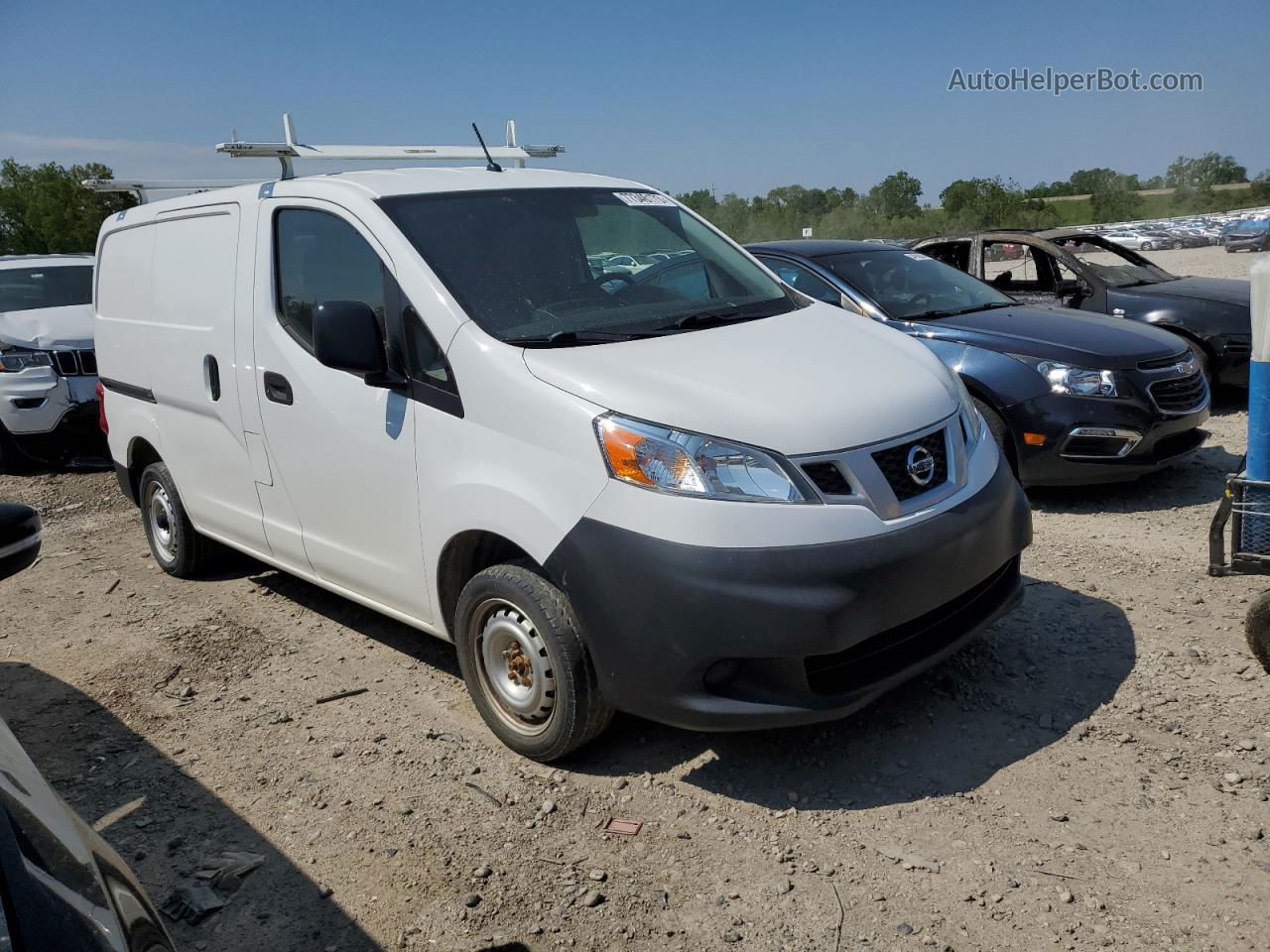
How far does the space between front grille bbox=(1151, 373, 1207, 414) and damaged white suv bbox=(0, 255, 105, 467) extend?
25.7 feet

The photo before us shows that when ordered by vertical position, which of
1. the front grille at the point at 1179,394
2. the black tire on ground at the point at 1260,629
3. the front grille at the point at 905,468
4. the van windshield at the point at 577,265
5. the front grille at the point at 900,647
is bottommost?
the black tire on ground at the point at 1260,629

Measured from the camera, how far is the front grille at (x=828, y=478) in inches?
120

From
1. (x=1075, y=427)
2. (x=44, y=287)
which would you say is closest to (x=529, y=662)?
(x=1075, y=427)

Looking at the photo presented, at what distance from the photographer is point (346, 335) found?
3.50m

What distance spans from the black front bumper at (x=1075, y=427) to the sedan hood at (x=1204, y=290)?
2714mm

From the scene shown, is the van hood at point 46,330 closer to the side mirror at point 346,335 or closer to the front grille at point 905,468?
the side mirror at point 346,335

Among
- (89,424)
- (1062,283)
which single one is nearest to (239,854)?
(89,424)

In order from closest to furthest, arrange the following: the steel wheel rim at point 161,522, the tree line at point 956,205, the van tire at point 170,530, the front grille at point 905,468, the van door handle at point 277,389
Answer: the front grille at point 905,468 → the van door handle at point 277,389 → the van tire at point 170,530 → the steel wheel rim at point 161,522 → the tree line at point 956,205

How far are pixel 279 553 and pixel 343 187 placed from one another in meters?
1.67

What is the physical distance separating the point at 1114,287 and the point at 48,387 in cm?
894

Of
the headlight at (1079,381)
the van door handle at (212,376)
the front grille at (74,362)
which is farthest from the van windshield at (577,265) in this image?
the front grille at (74,362)

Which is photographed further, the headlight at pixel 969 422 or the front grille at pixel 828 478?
the headlight at pixel 969 422

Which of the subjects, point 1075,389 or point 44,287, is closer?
point 1075,389

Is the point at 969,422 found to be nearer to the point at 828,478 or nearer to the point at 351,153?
the point at 828,478
